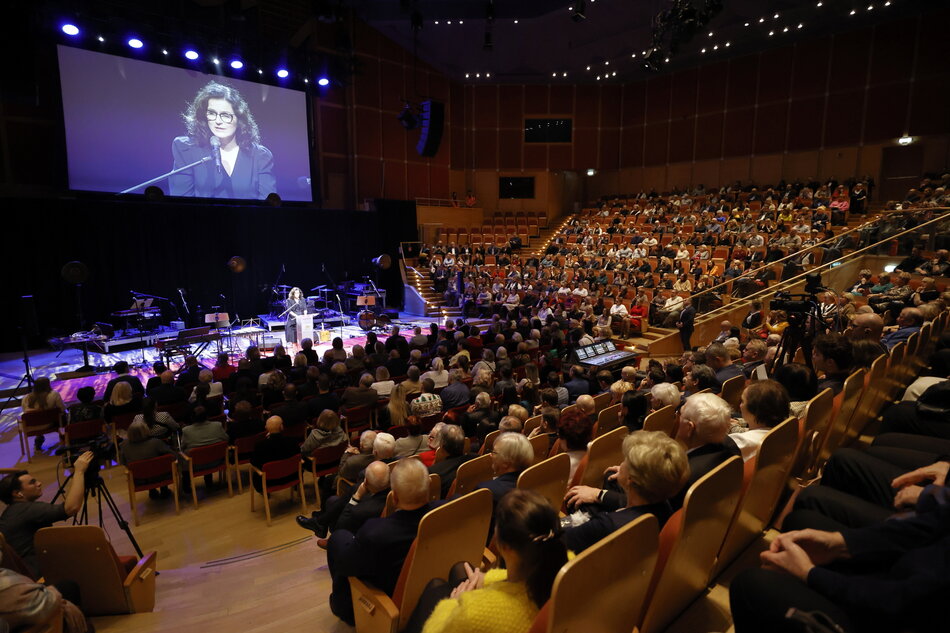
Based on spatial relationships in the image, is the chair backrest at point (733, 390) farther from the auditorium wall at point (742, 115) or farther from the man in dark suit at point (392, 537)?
the auditorium wall at point (742, 115)

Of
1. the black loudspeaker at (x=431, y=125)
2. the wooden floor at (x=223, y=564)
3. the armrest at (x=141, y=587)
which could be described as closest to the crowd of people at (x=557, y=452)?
the wooden floor at (x=223, y=564)

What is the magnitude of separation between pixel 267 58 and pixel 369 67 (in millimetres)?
4746

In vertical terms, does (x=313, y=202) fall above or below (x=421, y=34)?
below

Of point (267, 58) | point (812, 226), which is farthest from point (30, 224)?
point (812, 226)

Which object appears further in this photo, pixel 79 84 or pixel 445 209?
pixel 445 209

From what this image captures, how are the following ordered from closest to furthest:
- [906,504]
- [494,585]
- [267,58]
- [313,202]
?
[494,585] < [906,504] < [267,58] < [313,202]

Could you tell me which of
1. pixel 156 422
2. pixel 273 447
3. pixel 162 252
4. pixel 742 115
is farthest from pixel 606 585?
pixel 742 115

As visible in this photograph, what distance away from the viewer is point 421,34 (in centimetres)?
1616

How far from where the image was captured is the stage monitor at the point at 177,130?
34.8ft

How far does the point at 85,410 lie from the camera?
534 cm

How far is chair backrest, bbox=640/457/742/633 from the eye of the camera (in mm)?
1531

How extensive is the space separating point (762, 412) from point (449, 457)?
178 centimetres

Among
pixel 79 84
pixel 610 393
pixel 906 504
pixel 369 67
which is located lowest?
pixel 610 393

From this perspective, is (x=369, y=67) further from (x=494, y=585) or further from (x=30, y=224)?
(x=494, y=585)
